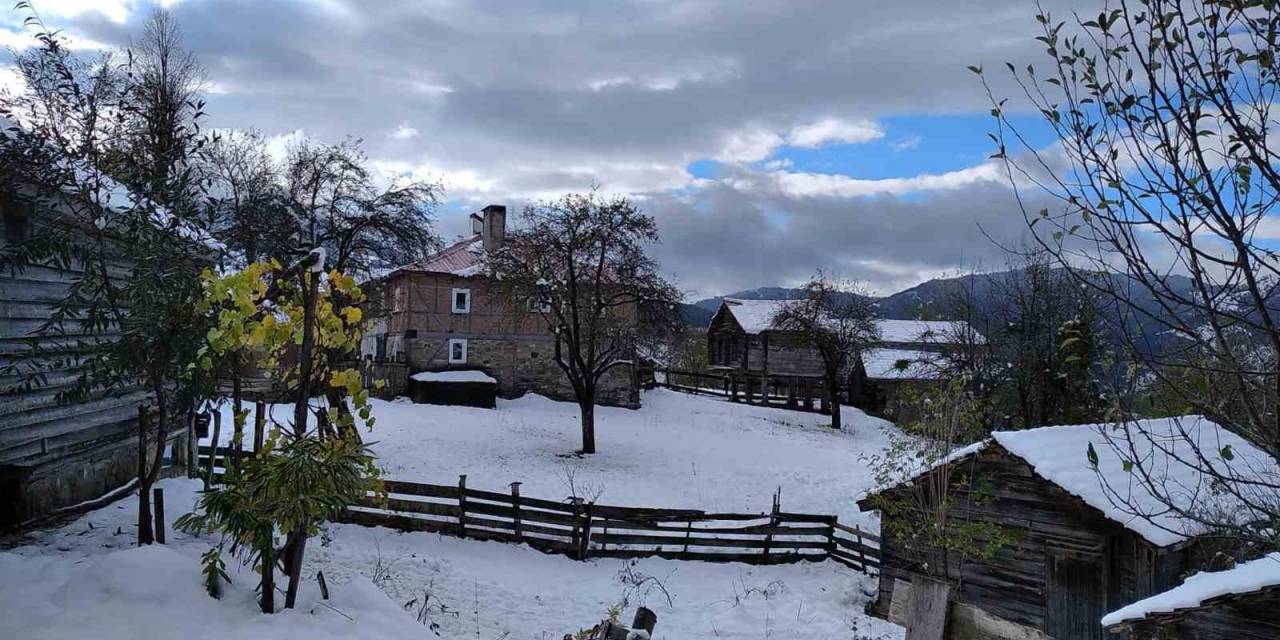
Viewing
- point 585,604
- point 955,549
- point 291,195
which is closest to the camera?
point 585,604

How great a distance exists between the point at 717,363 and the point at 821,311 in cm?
1259

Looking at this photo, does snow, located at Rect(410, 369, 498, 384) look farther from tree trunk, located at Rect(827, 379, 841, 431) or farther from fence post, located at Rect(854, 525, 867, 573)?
fence post, located at Rect(854, 525, 867, 573)

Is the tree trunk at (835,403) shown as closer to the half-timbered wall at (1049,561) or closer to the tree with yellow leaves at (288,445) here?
the half-timbered wall at (1049,561)

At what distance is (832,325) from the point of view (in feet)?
108

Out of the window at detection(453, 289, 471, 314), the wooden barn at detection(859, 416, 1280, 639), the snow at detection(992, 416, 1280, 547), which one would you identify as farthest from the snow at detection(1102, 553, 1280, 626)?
the window at detection(453, 289, 471, 314)

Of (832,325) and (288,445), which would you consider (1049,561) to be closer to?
(288,445)

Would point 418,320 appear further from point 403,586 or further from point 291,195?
point 403,586

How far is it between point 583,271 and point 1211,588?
18.6 meters

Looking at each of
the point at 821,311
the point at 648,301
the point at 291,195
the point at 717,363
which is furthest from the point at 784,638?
the point at 717,363

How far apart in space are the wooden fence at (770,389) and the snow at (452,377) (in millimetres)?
14202

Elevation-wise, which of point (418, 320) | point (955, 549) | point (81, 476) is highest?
point (418, 320)

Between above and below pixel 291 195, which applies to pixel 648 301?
below

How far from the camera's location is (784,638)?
33.1 feet

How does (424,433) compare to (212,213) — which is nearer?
(212,213)
